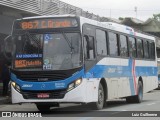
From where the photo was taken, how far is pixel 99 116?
14898 mm

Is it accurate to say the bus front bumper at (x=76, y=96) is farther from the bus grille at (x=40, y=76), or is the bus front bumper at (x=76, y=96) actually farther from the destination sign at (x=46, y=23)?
the destination sign at (x=46, y=23)

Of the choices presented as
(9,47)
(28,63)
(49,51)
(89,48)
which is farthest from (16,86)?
(89,48)

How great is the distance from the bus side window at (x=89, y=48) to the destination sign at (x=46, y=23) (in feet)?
2.17

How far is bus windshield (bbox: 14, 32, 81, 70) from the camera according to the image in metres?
15.4

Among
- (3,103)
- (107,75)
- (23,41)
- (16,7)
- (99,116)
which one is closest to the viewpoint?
(99,116)

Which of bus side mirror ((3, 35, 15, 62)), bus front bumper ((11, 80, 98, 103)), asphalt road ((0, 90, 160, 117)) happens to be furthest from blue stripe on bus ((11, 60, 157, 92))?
asphalt road ((0, 90, 160, 117))

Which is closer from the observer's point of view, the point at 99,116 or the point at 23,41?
the point at 99,116

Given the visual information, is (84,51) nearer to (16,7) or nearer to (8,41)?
(8,41)

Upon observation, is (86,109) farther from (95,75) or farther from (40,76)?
(40,76)

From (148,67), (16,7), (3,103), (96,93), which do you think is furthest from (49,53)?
(148,67)

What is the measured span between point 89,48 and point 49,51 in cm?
139

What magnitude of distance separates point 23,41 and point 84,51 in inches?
79.7

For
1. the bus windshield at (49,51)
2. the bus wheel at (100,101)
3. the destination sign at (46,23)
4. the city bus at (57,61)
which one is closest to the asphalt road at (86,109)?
the bus wheel at (100,101)

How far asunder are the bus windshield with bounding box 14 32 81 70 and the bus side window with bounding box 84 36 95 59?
16.4 inches
